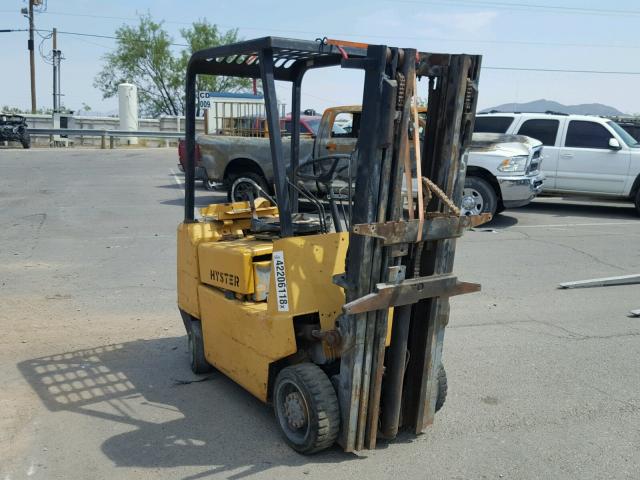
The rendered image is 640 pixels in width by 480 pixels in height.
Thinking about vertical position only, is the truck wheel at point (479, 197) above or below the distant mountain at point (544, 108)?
below

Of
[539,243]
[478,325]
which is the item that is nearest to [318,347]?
[478,325]

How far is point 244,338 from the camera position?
166 inches

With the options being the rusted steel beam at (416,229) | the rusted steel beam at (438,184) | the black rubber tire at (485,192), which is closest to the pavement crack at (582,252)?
the black rubber tire at (485,192)

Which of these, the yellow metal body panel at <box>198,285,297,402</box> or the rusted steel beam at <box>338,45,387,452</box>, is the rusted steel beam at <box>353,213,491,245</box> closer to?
the rusted steel beam at <box>338,45,387,452</box>

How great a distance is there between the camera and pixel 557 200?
648 inches

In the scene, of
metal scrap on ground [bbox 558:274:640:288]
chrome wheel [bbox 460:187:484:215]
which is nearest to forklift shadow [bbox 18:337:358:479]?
metal scrap on ground [bbox 558:274:640:288]

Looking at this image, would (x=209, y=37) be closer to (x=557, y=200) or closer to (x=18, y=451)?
(x=557, y=200)

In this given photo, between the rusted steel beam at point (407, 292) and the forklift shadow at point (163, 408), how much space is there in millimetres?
1002

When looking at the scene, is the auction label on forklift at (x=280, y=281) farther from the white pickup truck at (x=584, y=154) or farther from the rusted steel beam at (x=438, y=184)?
the white pickup truck at (x=584, y=154)

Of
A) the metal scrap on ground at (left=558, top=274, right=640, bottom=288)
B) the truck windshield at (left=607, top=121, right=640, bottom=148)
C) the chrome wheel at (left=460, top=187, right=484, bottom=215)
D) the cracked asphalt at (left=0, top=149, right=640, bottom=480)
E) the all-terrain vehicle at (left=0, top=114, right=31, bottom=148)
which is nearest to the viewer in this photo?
the cracked asphalt at (left=0, top=149, right=640, bottom=480)

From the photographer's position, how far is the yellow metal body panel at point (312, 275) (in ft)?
12.4

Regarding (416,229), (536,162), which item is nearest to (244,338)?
(416,229)

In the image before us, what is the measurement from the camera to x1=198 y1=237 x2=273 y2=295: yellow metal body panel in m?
4.19

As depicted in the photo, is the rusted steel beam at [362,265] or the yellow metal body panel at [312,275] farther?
the yellow metal body panel at [312,275]
